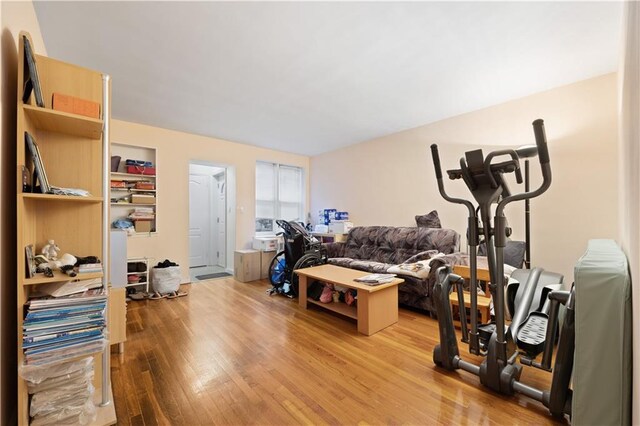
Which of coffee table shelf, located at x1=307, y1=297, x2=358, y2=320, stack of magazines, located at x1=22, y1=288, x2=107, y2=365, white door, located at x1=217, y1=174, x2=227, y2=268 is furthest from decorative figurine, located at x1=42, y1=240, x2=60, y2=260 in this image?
white door, located at x1=217, y1=174, x2=227, y2=268

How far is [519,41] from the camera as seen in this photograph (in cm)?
217

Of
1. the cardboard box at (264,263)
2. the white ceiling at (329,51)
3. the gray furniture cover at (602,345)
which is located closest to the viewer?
the gray furniture cover at (602,345)

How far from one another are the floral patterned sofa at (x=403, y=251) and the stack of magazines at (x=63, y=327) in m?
2.77

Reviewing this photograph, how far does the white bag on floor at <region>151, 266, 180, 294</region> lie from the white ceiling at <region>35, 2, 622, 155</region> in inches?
89.0

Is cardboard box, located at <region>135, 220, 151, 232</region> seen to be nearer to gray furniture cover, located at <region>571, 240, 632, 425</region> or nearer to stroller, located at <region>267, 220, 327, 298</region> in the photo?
stroller, located at <region>267, 220, 327, 298</region>

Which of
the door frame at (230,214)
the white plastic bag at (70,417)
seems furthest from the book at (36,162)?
the door frame at (230,214)

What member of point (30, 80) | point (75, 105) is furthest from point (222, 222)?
point (30, 80)

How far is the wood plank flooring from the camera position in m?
1.51

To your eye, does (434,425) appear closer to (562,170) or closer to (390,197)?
(562,170)

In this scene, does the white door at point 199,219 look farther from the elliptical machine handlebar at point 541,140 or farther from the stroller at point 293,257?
the elliptical machine handlebar at point 541,140

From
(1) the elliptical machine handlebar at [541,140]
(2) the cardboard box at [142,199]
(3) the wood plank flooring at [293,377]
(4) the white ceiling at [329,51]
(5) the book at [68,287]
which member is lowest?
(3) the wood plank flooring at [293,377]

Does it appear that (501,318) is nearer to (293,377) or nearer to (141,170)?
(293,377)

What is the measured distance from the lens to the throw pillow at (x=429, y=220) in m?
Result: 3.93

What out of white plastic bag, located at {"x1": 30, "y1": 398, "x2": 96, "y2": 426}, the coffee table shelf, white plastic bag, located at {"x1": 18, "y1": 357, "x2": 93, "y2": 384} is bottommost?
the coffee table shelf
